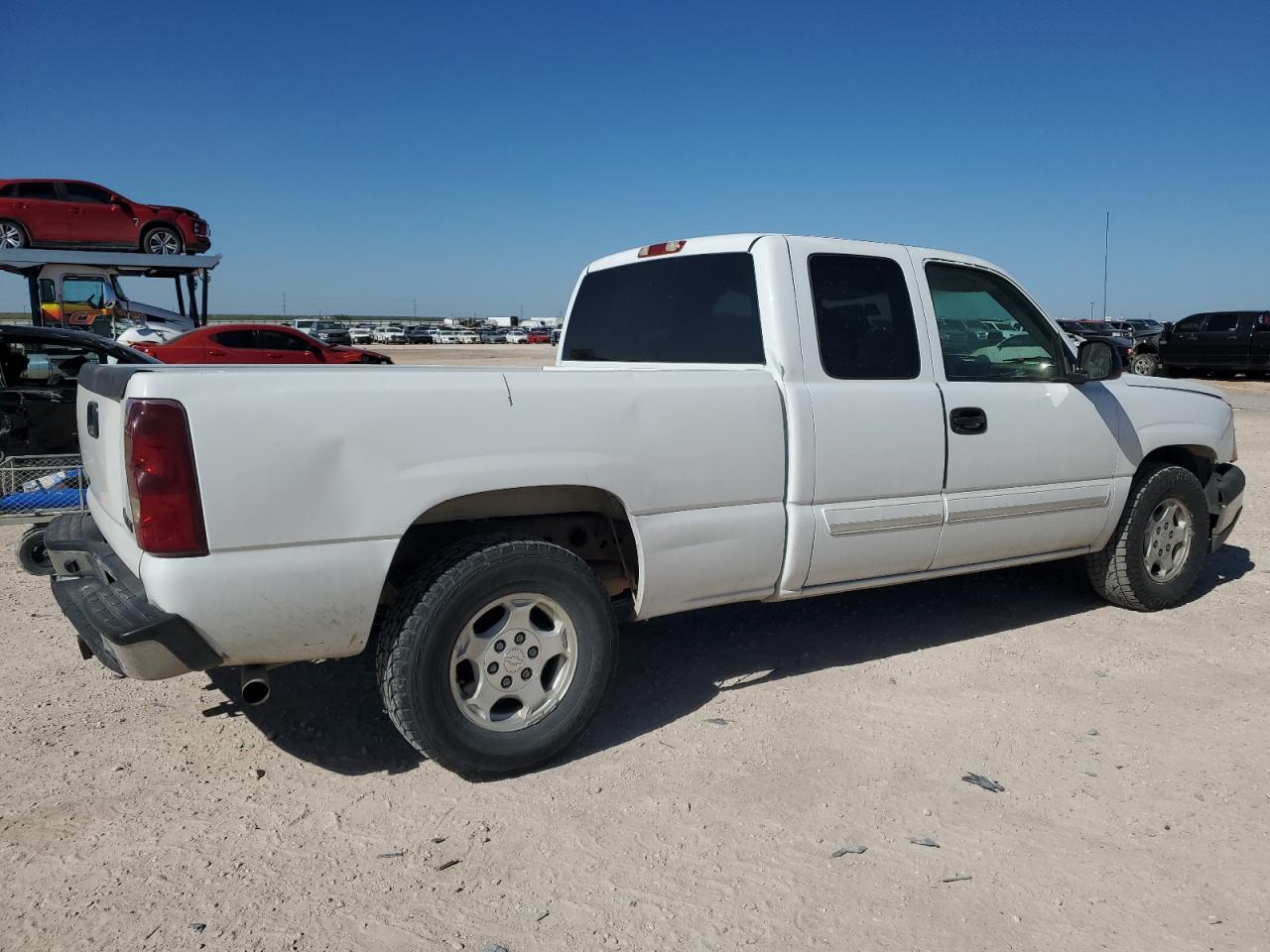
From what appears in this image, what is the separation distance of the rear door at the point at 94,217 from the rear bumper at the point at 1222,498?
686 inches

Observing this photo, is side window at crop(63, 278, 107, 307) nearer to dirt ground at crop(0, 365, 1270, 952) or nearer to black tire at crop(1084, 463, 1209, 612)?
dirt ground at crop(0, 365, 1270, 952)

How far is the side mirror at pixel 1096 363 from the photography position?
4426 mm

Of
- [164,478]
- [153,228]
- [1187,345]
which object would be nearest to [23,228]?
[153,228]

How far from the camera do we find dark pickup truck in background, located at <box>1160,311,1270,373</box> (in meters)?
22.7

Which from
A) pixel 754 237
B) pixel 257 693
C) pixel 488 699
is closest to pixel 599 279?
pixel 754 237

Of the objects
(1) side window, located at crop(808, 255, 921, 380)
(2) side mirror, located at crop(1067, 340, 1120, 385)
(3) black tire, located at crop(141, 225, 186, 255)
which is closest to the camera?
(1) side window, located at crop(808, 255, 921, 380)

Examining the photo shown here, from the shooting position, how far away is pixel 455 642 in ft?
10.2

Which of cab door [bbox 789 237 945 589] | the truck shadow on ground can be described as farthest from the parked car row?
cab door [bbox 789 237 945 589]

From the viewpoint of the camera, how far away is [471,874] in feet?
8.91

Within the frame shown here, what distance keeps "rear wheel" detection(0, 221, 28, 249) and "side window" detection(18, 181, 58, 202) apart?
1.75 ft

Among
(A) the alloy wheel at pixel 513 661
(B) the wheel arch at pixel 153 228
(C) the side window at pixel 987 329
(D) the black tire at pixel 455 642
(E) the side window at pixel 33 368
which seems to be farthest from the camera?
(B) the wheel arch at pixel 153 228

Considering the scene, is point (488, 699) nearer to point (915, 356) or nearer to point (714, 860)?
A: point (714, 860)

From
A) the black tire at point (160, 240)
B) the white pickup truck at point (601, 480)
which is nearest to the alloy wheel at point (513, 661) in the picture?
the white pickup truck at point (601, 480)

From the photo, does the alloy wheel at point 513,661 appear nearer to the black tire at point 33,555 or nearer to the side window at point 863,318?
the side window at point 863,318
